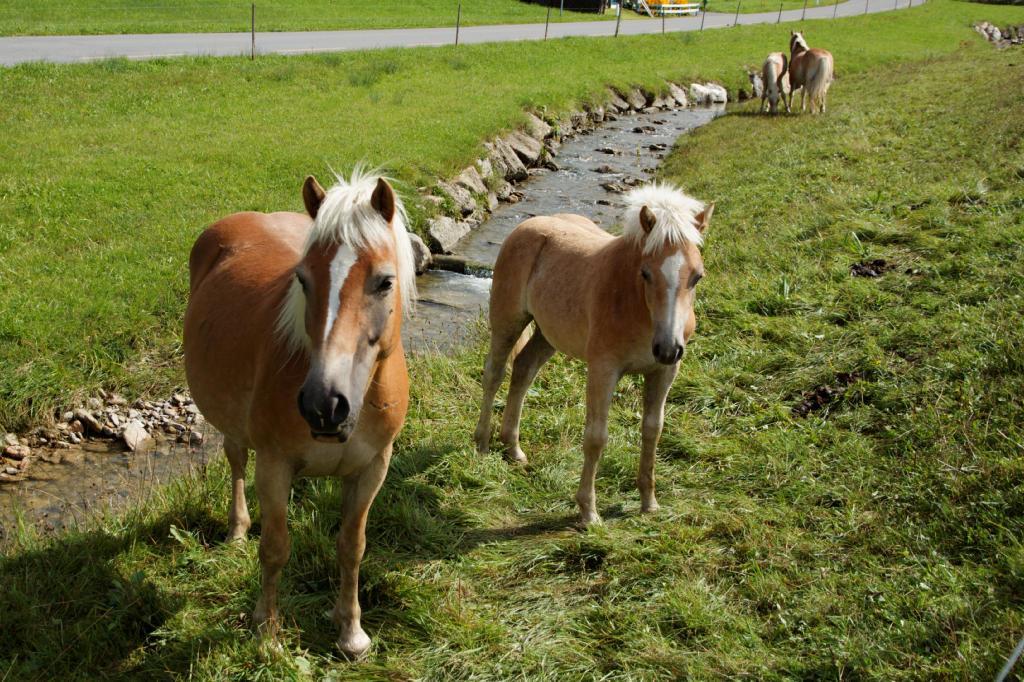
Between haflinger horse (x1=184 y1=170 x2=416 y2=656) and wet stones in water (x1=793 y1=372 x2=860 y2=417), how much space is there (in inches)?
143

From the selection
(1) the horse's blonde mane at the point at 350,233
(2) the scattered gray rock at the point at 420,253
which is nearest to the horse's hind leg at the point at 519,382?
(1) the horse's blonde mane at the point at 350,233

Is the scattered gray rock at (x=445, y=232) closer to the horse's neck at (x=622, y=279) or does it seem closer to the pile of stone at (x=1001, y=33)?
the horse's neck at (x=622, y=279)

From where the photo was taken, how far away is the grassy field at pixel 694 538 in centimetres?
398

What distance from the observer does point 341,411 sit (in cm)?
308

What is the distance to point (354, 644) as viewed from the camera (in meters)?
4.20

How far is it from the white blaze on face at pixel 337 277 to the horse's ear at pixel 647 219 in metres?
2.10

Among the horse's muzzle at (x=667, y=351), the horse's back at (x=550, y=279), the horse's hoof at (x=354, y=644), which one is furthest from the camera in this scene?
the horse's back at (x=550, y=279)

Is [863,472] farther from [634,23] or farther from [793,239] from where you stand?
[634,23]

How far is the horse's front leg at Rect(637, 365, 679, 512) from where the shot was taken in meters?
5.29

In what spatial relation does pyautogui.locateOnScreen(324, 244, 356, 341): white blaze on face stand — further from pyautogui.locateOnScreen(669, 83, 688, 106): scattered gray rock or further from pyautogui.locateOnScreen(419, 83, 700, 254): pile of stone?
pyautogui.locateOnScreen(669, 83, 688, 106): scattered gray rock

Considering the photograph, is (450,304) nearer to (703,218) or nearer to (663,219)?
(703,218)

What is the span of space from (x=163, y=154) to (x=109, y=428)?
6.41m

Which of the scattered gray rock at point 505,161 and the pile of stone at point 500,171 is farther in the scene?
the scattered gray rock at point 505,161

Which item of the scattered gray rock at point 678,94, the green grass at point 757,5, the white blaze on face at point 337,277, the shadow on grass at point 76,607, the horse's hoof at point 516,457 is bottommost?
the shadow on grass at point 76,607
